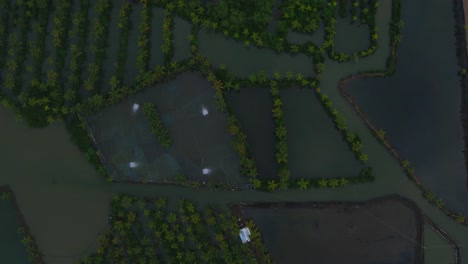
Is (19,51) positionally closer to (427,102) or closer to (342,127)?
(342,127)

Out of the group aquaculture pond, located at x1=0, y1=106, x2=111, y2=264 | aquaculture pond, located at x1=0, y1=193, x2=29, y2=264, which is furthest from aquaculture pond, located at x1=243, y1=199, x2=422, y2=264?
aquaculture pond, located at x1=0, y1=193, x2=29, y2=264

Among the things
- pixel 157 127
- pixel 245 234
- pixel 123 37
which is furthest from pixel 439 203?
pixel 123 37

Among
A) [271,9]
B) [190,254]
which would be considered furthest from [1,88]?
[271,9]

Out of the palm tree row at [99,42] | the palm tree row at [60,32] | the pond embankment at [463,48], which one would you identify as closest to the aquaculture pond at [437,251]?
the pond embankment at [463,48]

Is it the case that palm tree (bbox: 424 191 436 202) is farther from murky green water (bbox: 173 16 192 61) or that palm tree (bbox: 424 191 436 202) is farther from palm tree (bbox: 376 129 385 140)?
murky green water (bbox: 173 16 192 61)

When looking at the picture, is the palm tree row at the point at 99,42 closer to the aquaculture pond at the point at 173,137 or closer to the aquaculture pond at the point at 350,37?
the aquaculture pond at the point at 173,137

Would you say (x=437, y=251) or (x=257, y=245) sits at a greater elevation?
(x=257, y=245)
